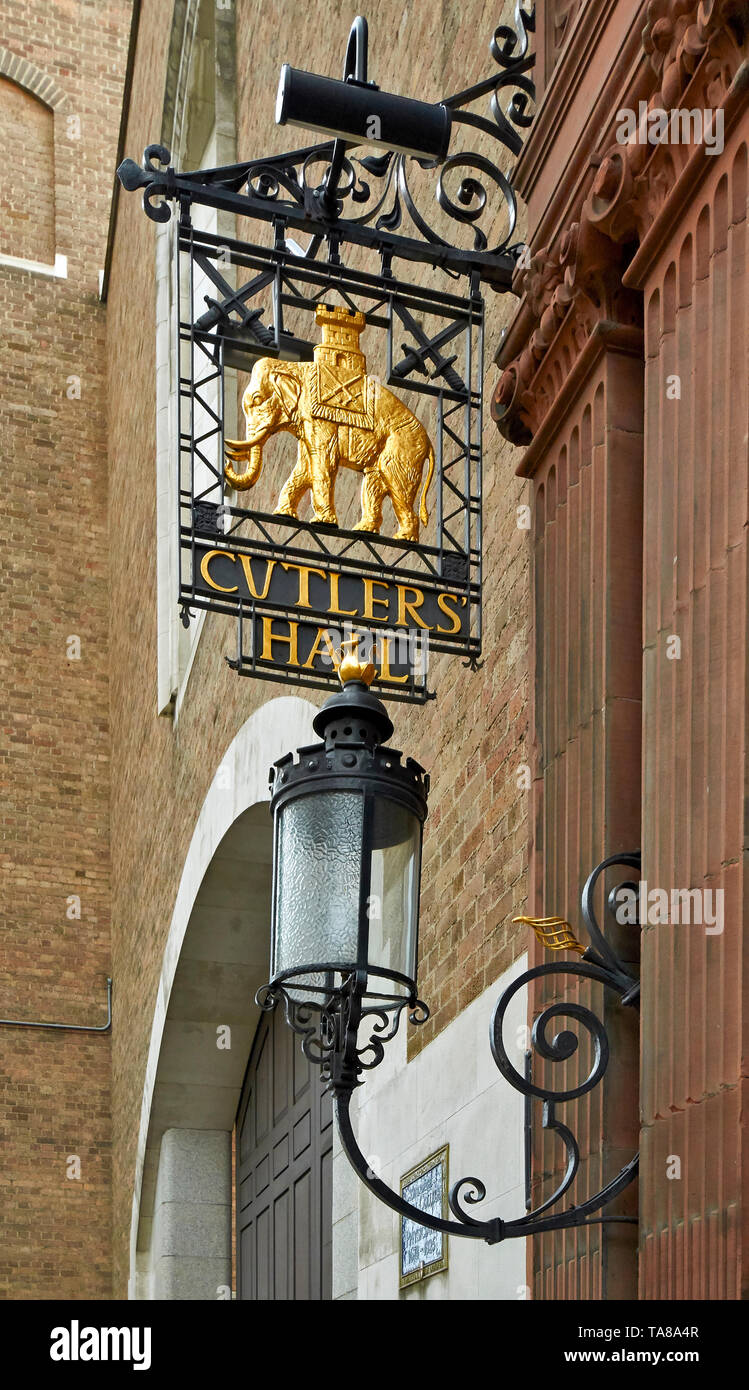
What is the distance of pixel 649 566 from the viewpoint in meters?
3.95

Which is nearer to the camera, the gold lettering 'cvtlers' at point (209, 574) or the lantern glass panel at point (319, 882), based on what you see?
the lantern glass panel at point (319, 882)

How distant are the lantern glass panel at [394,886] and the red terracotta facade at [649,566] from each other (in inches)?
15.0

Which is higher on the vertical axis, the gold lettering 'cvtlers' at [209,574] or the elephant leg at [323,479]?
the elephant leg at [323,479]

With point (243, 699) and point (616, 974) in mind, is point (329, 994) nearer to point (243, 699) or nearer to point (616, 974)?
point (616, 974)

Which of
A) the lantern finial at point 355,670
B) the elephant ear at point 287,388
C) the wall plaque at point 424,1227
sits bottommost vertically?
the wall plaque at point 424,1227

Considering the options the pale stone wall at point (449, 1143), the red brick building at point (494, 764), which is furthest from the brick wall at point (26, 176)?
the pale stone wall at point (449, 1143)

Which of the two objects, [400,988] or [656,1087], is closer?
[656,1087]

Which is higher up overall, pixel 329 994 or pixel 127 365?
pixel 127 365

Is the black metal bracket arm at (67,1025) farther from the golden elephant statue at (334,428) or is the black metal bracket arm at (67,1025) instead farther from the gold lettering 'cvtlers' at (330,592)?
the gold lettering 'cvtlers' at (330,592)

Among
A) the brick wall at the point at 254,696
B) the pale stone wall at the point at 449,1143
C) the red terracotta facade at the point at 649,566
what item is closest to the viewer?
the red terracotta facade at the point at 649,566

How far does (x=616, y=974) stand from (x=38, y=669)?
15147mm

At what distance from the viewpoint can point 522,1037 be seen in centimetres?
592

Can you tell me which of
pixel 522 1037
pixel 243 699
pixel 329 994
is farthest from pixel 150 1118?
pixel 329 994

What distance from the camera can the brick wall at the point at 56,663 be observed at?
653 inches
